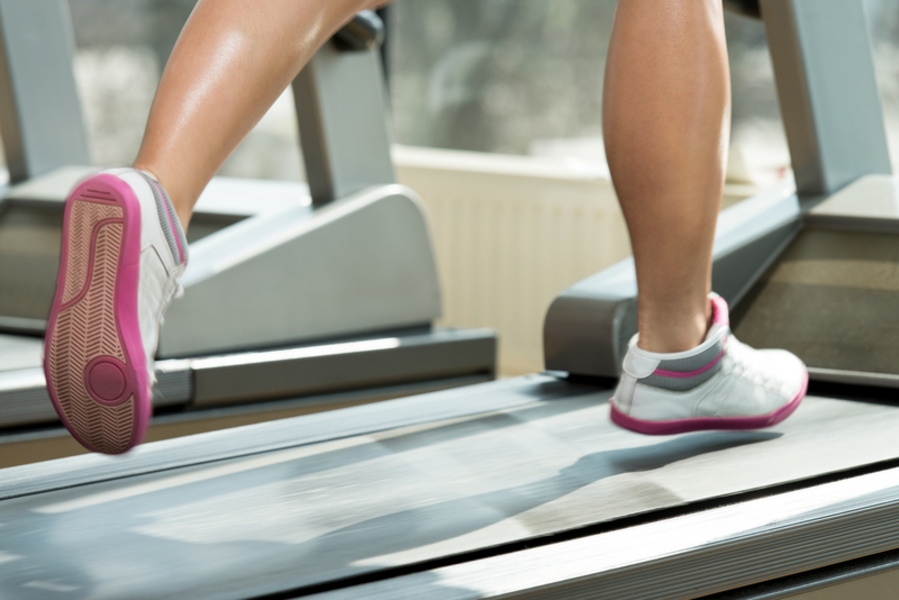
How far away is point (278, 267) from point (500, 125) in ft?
6.27

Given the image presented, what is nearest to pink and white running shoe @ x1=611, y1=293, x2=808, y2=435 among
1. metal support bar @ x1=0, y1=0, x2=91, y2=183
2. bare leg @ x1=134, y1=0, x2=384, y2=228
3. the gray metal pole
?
bare leg @ x1=134, y1=0, x2=384, y2=228

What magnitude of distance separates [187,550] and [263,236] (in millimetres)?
1173

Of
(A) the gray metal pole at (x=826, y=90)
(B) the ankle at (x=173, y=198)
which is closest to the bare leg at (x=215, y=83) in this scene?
(B) the ankle at (x=173, y=198)

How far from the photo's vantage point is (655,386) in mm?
1119

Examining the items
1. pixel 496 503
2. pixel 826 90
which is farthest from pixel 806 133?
pixel 496 503

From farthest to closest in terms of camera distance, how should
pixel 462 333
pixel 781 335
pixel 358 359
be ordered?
pixel 462 333, pixel 358 359, pixel 781 335

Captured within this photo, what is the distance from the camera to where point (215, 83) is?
0.87m

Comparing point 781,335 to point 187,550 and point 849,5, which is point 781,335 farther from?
point 187,550

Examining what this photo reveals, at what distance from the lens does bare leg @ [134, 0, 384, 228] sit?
86 centimetres

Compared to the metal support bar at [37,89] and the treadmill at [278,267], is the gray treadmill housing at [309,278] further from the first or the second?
the metal support bar at [37,89]

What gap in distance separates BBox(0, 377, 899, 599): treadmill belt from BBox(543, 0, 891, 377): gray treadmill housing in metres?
0.36

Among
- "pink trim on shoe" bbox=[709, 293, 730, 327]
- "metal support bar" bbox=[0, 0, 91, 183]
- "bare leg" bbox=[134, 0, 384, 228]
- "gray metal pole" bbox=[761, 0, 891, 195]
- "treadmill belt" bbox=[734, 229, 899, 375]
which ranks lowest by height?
"treadmill belt" bbox=[734, 229, 899, 375]

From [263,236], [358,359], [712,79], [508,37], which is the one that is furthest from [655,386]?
[508,37]

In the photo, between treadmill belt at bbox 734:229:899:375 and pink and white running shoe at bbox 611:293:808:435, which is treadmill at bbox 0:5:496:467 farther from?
pink and white running shoe at bbox 611:293:808:435
